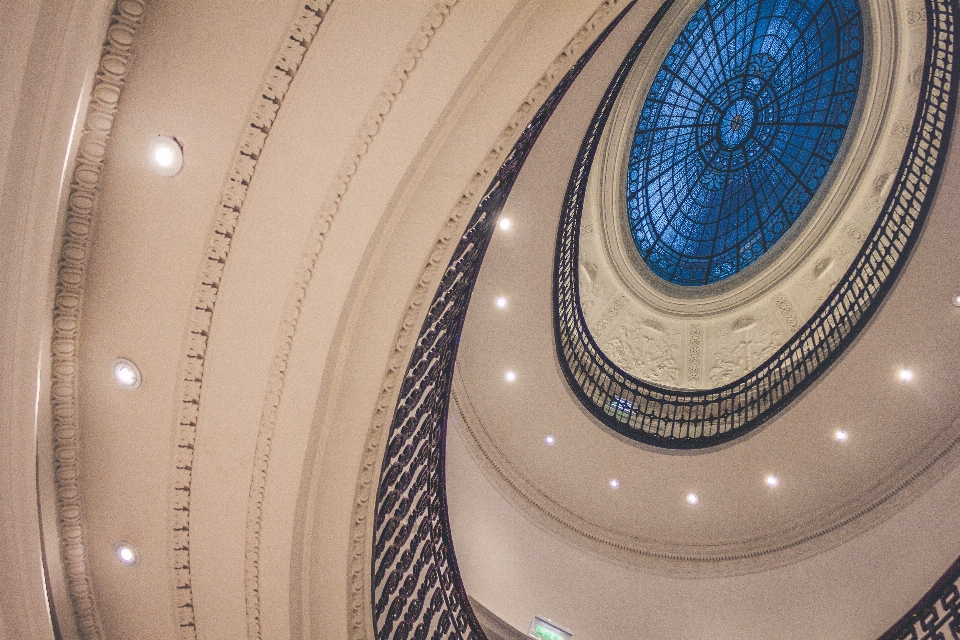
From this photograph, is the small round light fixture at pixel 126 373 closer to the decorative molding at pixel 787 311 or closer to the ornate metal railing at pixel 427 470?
the ornate metal railing at pixel 427 470

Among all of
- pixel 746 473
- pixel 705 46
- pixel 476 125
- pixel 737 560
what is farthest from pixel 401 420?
pixel 705 46

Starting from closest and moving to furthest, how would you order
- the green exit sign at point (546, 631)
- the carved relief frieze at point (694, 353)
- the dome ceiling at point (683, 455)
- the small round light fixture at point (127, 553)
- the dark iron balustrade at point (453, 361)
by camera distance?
the small round light fixture at point (127, 553)
the dark iron balustrade at point (453, 361)
the dome ceiling at point (683, 455)
the green exit sign at point (546, 631)
the carved relief frieze at point (694, 353)

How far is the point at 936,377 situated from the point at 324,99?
8.33m

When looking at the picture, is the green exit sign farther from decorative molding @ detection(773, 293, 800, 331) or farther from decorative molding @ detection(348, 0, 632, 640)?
decorative molding @ detection(773, 293, 800, 331)

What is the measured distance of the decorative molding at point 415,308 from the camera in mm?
3545

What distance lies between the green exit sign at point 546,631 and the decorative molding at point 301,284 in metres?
6.30

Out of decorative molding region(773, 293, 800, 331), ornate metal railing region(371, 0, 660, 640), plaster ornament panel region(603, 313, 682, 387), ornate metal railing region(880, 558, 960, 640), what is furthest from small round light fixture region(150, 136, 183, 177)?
decorative molding region(773, 293, 800, 331)

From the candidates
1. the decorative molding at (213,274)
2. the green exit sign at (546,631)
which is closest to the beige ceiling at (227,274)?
the decorative molding at (213,274)

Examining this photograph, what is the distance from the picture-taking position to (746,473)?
9.16 meters

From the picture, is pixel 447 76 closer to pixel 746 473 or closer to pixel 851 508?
pixel 746 473

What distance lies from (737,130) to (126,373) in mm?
11360

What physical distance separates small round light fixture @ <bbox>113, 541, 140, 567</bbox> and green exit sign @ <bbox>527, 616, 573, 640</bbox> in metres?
7.07

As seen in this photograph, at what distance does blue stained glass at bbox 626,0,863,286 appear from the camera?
34.2 feet

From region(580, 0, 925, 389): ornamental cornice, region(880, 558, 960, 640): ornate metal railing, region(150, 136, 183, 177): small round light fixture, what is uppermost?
region(580, 0, 925, 389): ornamental cornice
